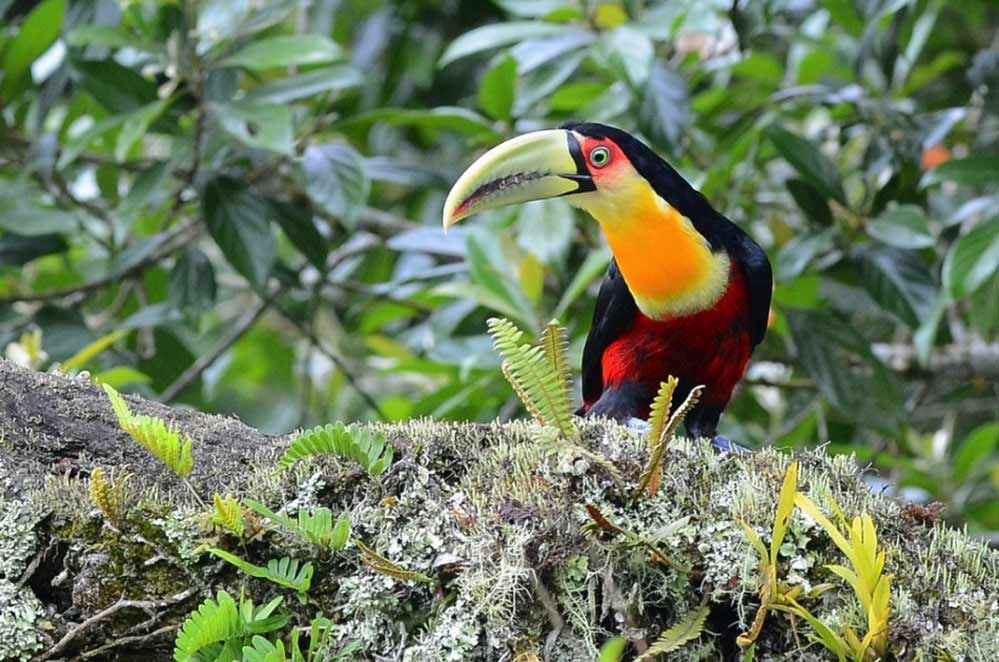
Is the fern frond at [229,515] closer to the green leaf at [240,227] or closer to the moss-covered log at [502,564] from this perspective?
the moss-covered log at [502,564]

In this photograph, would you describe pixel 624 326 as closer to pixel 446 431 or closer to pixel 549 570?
pixel 446 431

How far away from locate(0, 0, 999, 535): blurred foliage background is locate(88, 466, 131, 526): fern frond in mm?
1767

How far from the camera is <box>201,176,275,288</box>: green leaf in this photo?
4375mm

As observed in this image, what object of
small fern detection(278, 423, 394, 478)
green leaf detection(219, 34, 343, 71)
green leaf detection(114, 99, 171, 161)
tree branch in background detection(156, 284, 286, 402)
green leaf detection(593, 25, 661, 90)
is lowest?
tree branch in background detection(156, 284, 286, 402)

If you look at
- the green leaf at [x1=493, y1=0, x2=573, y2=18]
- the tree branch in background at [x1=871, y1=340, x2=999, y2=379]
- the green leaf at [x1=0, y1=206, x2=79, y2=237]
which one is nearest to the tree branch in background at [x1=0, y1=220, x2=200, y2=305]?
the green leaf at [x1=0, y1=206, x2=79, y2=237]

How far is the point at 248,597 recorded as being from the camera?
6.16ft

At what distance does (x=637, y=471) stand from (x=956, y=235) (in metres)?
3.43

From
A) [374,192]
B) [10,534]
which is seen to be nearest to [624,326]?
[10,534]

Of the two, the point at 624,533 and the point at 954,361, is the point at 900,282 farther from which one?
the point at 624,533

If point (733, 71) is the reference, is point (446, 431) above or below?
above

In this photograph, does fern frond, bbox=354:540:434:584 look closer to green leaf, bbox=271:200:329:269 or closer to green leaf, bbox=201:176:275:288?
green leaf, bbox=201:176:275:288

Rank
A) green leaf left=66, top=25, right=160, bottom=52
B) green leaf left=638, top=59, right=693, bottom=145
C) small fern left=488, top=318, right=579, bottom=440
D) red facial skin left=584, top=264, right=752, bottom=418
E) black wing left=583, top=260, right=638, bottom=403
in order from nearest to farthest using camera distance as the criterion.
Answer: small fern left=488, top=318, right=579, bottom=440, red facial skin left=584, top=264, right=752, bottom=418, black wing left=583, top=260, right=638, bottom=403, green leaf left=66, top=25, right=160, bottom=52, green leaf left=638, top=59, right=693, bottom=145

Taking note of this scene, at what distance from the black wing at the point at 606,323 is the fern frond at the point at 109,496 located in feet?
6.15

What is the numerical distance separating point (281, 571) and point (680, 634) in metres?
0.57
